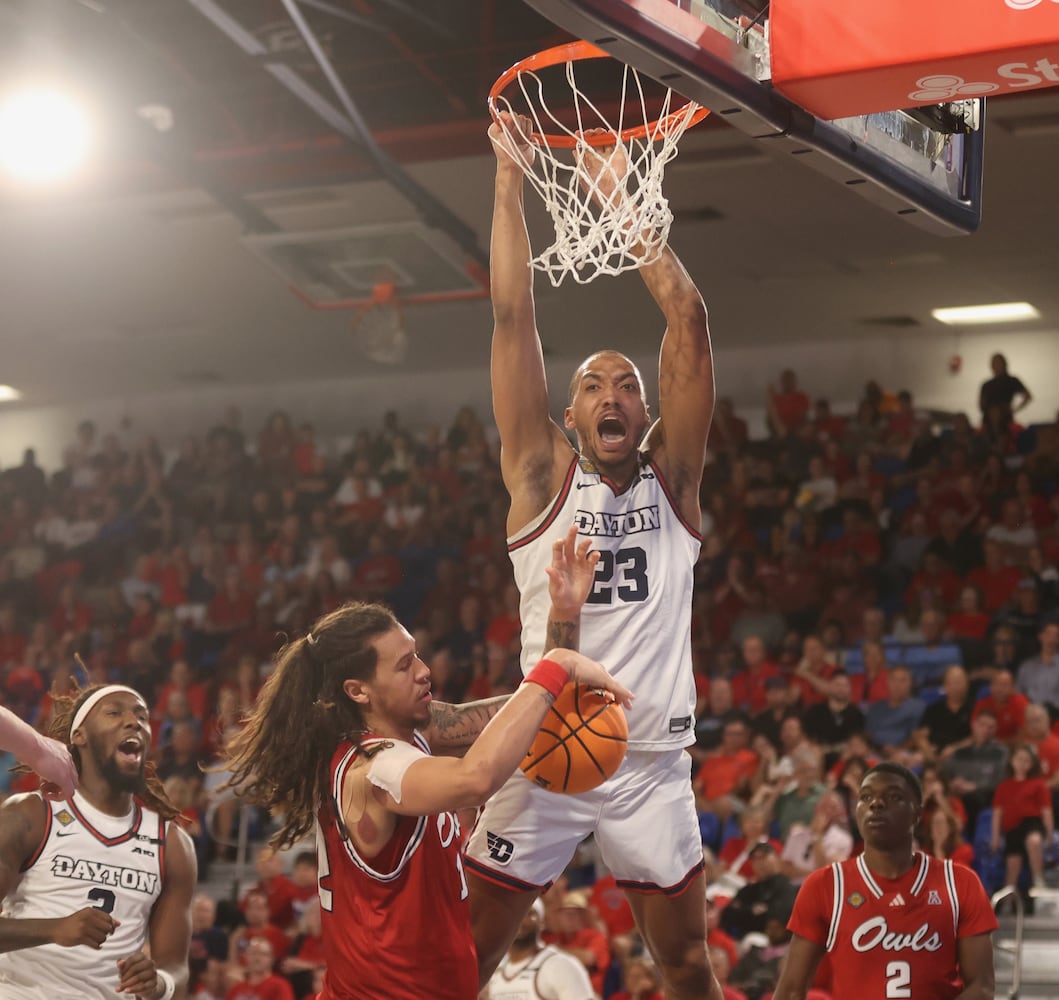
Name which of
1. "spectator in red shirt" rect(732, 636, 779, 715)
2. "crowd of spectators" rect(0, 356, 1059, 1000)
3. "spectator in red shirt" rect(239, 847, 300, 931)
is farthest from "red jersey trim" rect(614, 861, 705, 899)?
"spectator in red shirt" rect(732, 636, 779, 715)

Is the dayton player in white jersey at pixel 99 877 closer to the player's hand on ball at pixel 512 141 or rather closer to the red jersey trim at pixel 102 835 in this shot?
the red jersey trim at pixel 102 835

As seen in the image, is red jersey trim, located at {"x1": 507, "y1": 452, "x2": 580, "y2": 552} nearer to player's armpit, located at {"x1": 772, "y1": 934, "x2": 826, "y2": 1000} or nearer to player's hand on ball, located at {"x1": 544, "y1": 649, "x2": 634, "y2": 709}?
player's hand on ball, located at {"x1": 544, "y1": 649, "x2": 634, "y2": 709}

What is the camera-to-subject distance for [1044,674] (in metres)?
10.2

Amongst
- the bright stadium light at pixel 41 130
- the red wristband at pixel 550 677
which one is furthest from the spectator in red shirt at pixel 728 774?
the red wristband at pixel 550 677

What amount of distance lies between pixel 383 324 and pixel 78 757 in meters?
6.29

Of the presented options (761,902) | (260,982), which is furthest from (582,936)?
(260,982)

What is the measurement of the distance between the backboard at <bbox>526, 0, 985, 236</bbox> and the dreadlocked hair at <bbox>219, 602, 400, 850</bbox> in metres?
1.50

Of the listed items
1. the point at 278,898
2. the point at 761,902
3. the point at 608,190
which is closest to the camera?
the point at 608,190

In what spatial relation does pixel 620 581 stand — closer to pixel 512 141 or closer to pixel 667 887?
pixel 667 887

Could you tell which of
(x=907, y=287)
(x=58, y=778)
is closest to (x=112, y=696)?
(x=58, y=778)

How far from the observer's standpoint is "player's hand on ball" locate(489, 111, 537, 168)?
15.4 feet

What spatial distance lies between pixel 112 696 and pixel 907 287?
10.2 metres

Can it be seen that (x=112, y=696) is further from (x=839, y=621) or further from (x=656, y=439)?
(x=839, y=621)

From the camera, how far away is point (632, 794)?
4.41 metres
